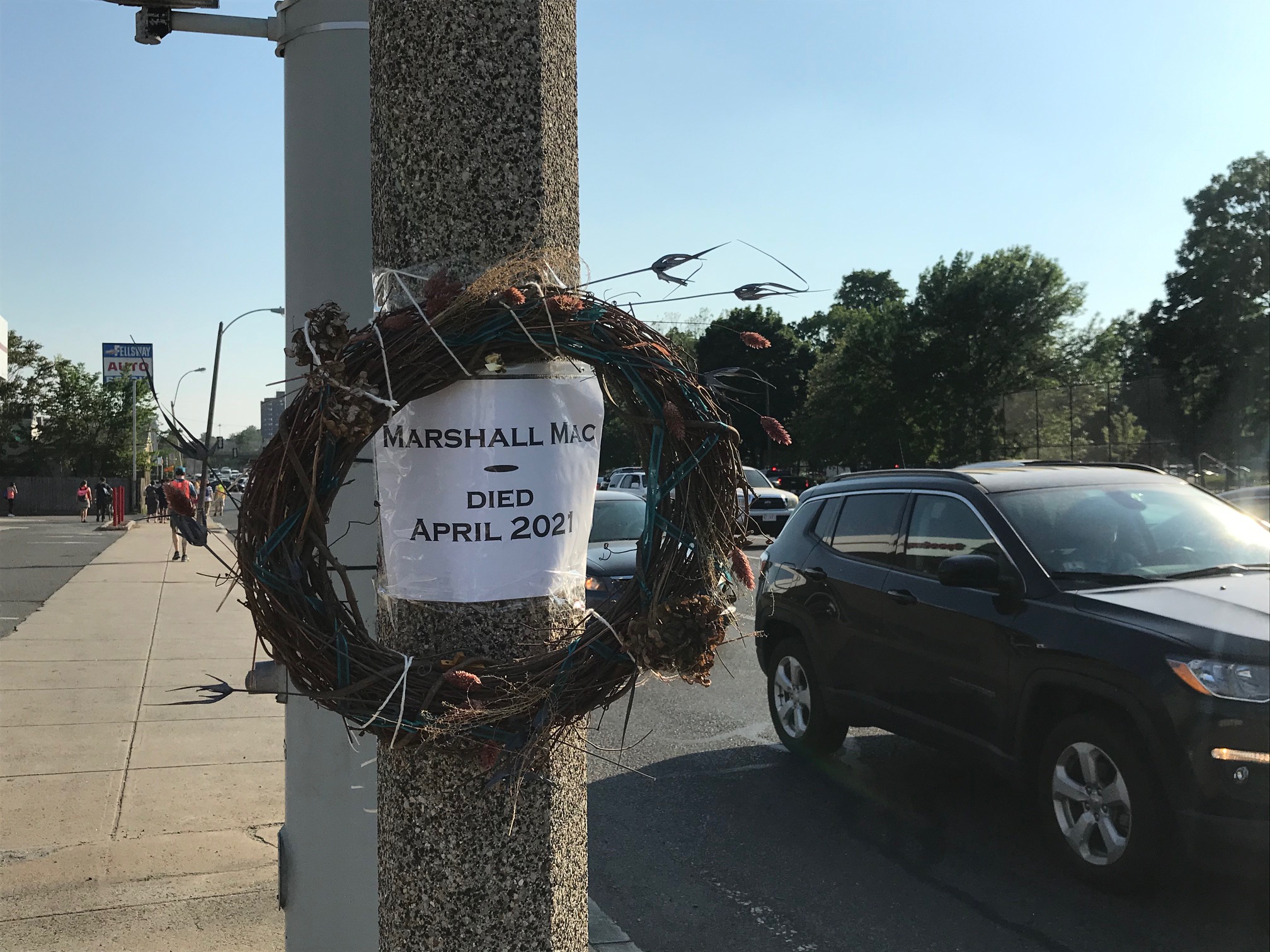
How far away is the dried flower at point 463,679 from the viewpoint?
176cm

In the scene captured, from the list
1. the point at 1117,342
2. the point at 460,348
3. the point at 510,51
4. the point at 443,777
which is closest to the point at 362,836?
the point at 443,777

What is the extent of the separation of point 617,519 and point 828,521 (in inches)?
125

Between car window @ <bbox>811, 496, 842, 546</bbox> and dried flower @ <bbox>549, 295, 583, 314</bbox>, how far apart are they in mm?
5455

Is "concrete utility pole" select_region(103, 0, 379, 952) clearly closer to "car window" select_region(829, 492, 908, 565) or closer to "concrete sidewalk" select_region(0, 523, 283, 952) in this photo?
"concrete sidewalk" select_region(0, 523, 283, 952)

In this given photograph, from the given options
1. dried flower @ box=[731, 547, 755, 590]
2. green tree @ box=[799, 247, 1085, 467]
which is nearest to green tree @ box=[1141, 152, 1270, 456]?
green tree @ box=[799, 247, 1085, 467]

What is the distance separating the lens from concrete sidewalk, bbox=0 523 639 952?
4227 mm

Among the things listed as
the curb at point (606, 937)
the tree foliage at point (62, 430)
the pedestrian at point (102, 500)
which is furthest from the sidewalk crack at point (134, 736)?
the tree foliage at point (62, 430)

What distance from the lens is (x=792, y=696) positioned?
23.6ft

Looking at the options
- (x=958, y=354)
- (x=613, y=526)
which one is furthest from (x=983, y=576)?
(x=958, y=354)

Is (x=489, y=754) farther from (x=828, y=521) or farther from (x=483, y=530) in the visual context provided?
(x=828, y=521)

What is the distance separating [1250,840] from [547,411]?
3738mm

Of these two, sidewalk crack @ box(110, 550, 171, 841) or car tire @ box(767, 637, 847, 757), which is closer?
sidewalk crack @ box(110, 550, 171, 841)

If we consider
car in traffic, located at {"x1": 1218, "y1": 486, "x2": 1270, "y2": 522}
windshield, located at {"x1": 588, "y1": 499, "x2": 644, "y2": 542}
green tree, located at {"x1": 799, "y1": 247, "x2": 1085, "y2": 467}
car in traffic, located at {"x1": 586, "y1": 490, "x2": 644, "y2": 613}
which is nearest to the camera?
car in traffic, located at {"x1": 586, "y1": 490, "x2": 644, "y2": 613}

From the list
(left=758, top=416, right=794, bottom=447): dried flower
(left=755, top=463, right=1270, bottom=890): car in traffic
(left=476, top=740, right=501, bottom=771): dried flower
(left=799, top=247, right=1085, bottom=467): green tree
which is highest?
(left=799, top=247, right=1085, bottom=467): green tree
